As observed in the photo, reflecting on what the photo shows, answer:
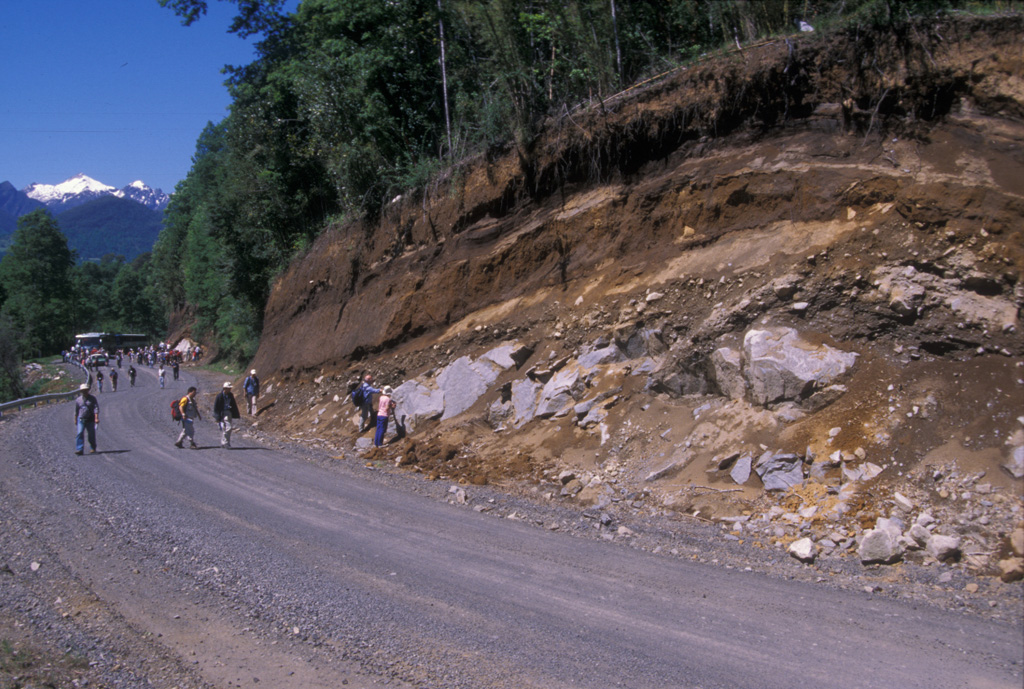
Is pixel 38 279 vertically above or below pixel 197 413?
above

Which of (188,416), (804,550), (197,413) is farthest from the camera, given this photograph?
(197,413)

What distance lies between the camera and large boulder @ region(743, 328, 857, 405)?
8.98 m

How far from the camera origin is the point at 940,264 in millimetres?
8938

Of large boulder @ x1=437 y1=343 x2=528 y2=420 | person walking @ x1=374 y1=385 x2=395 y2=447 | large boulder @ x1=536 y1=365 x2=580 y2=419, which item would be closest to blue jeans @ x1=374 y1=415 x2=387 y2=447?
person walking @ x1=374 y1=385 x2=395 y2=447

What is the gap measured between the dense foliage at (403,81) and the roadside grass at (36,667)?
12.4 meters

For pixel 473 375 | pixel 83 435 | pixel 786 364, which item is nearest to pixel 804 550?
pixel 786 364

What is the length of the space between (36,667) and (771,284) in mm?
9615

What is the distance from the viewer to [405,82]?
19125 millimetres

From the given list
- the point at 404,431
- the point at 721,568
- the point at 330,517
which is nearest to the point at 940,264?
the point at 721,568

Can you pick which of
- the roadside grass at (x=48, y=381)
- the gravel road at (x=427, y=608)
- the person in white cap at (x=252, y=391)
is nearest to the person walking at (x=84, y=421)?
the gravel road at (x=427, y=608)

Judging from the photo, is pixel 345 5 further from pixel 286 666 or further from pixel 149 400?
pixel 286 666

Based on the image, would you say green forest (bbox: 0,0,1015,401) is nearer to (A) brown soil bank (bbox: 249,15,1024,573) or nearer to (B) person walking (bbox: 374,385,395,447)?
(A) brown soil bank (bbox: 249,15,1024,573)

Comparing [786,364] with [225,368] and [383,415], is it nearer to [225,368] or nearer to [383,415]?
[383,415]

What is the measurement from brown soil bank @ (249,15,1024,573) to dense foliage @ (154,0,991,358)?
49.5 inches
